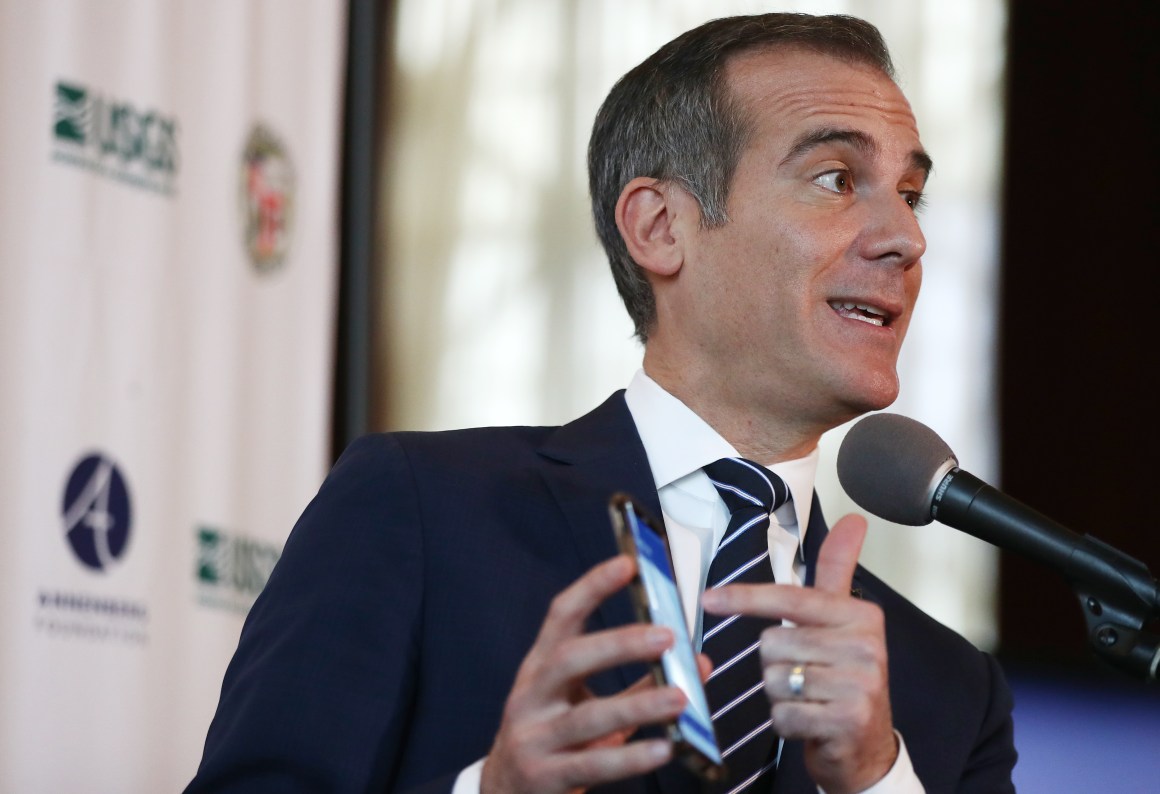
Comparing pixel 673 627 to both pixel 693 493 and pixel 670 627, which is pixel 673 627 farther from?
pixel 693 493

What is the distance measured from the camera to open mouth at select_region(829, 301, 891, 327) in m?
1.80

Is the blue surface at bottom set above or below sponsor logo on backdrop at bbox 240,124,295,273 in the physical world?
below

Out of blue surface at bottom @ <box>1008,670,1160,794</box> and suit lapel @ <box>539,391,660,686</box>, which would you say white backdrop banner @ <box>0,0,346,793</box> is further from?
blue surface at bottom @ <box>1008,670,1160,794</box>

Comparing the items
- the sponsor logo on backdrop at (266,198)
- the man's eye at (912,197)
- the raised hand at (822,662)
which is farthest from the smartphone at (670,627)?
the sponsor logo on backdrop at (266,198)

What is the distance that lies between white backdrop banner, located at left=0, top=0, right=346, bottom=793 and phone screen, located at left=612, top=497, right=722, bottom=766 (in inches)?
66.6

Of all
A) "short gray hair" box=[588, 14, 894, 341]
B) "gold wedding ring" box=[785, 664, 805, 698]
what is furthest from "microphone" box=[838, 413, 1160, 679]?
"short gray hair" box=[588, 14, 894, 341]

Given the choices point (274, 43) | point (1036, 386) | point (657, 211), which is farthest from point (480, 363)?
point (657, 211)

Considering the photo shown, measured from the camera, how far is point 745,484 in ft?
5.57

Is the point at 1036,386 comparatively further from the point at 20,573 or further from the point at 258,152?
the point at 20,573

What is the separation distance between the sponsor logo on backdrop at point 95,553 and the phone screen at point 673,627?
1696 mm

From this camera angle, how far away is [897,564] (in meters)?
3.61

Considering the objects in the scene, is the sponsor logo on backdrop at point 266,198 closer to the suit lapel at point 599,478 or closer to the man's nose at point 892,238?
the suit lapel at point 599,478

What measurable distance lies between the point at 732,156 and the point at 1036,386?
200 cm

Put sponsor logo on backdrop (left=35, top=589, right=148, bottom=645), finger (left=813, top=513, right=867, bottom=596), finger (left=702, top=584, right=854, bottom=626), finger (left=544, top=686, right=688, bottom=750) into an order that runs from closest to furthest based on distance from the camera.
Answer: finger (left=544, top=686, right=688, bottom=750) < finger (left=702, top=584, right=854, bottom=626) < finger (left=813, top=513, right=867, bottom=596) < sponsor logo on backdrop (left=35, top=589, right=148, bottom=645)
